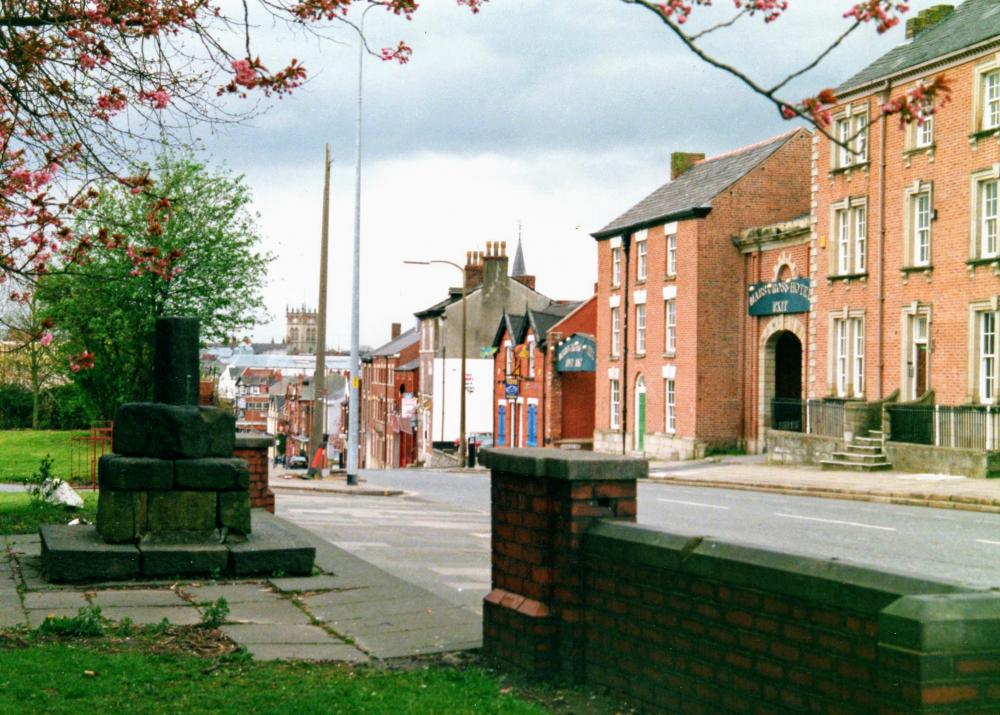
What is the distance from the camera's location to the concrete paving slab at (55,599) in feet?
28.1

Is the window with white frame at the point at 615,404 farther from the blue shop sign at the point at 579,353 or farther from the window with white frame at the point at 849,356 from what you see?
the window with white frame at the point at 849,356

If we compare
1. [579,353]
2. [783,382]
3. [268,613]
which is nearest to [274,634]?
[268,613]

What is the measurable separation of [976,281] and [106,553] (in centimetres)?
2639

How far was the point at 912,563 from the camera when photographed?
13703 millimetres

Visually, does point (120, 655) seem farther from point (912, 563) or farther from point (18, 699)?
point (912, 563)

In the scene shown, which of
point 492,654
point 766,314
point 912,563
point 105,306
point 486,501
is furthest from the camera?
point 766,314

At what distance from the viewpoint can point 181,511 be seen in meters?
10.4

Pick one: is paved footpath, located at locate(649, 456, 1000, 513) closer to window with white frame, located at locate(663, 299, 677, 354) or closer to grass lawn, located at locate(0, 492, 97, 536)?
window with white frame, located at locate(663, 299, 677, 354)

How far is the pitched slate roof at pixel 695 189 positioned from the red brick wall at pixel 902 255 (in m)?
5.76

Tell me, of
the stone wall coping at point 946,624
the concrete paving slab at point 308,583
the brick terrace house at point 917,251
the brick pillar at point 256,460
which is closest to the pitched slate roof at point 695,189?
the brick terrace house at point 917,251

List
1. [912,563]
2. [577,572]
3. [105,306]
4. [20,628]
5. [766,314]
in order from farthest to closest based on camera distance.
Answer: [766,314] → [105,306] → [912,563] → [20,628] → [577,572]

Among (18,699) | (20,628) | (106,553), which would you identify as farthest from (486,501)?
(18,699)

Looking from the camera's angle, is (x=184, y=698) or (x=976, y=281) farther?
(x=976, y=281)

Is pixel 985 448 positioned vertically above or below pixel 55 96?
below
